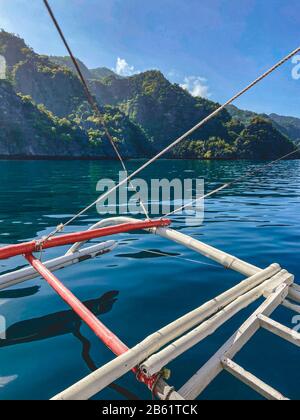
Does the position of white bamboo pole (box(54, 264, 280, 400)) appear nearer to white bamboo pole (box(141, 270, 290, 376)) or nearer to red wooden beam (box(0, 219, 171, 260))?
white bamboo pole (box(141, 270, 290, 376))

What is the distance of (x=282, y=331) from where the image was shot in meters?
3.23

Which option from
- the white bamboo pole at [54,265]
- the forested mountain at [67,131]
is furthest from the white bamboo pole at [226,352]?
the forested mountain at [67,131]

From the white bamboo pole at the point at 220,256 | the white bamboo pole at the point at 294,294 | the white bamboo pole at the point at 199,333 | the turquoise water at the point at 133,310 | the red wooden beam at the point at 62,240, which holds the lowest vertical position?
the turquoise water at the point at 133,310

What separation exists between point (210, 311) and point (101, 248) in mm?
3793

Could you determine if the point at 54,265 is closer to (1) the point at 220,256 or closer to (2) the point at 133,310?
(2) the point at 133,310

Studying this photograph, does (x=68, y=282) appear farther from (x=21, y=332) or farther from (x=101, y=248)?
(x=21, y=332)

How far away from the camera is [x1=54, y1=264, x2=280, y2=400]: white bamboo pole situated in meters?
2.14

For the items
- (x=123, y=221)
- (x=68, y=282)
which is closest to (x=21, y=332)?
(x=68, y=282)

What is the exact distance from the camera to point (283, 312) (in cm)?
516

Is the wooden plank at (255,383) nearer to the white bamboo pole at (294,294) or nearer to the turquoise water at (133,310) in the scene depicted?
the turquoise water at (133,310)

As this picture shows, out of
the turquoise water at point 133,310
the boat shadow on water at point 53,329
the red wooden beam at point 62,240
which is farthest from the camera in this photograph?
the red wooden beam at point 62,240

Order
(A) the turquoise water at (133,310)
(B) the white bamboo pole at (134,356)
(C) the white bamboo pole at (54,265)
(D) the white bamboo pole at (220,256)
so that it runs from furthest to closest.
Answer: (C) the white bamboo pole at (54,265), (D) the white bamboo pole at (220,256), (A) the turquoise water at (133,310), (B) the white bamboo pole at (134,356)

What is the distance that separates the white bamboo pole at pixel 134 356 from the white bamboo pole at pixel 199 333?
0.08m

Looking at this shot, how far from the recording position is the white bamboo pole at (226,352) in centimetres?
248
